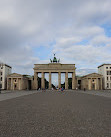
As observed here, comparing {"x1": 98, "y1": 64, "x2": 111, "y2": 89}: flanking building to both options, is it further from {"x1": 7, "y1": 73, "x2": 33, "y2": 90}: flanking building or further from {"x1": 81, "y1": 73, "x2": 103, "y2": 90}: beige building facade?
{"x1": 7, "y1": 73, "x2": 33, "y2": 90}: flanking building

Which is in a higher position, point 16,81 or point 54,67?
point 54,67

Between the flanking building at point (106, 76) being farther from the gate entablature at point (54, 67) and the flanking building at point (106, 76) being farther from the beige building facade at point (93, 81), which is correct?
the gate entablature at point (54, 67)

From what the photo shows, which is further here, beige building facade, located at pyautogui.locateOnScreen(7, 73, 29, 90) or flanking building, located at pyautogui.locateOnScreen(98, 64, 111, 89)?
flanking building, located at pyautogui.locateOnScreen(98, 64, 111, 89)

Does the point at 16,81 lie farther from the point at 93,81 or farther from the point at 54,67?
the point at 93,81

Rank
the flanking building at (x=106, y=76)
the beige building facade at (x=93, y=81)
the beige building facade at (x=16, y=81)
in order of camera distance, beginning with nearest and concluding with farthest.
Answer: the beige building facade at (x=93, y=81) → the beige building facade at (x=16, y=81) → the flanking building at (x=106, y=76)

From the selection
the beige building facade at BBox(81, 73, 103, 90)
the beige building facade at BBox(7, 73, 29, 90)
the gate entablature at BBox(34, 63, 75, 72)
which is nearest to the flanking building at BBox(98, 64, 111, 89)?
the beige building facade at BBox(81, 73, 103, 90)

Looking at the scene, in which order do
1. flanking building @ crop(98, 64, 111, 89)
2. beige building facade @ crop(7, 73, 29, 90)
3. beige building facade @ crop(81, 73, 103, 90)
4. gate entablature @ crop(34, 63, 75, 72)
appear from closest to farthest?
gate entablature @ crop(34, 63, 75, 72)
beige building facade @ crop(81, 73, 103, 90)
beige building facade @ crop(7, 73, 29, 90)
flanking building @ crop(98, 64, 111, 89)

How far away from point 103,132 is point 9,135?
303cm

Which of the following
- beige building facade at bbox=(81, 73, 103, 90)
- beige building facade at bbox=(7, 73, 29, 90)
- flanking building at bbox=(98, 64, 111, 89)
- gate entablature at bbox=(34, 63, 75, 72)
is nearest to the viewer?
gate entablature at bbox=(34, 63, 75, 72)

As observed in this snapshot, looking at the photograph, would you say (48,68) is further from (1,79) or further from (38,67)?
(1,79)

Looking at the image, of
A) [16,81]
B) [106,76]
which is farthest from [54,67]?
[106,76]

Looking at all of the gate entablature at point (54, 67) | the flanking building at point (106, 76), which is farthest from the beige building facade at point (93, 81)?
the gate entablature at point (54, 67)

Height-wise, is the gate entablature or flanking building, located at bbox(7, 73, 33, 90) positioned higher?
the gate entablature

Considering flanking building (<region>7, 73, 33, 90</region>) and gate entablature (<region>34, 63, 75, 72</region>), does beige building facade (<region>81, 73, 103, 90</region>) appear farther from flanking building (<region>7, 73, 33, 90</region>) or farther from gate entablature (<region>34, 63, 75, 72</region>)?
flanking building (<region>7, 73, 33, 90</region>)
